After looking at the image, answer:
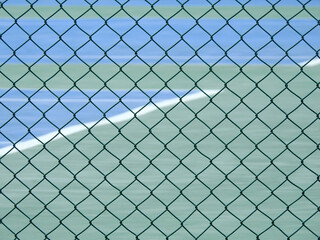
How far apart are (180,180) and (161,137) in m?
1.05

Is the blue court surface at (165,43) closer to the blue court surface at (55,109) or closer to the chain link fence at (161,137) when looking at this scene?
the chain link fence at (161,137)

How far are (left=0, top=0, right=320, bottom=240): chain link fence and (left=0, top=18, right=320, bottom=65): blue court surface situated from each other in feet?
0.11

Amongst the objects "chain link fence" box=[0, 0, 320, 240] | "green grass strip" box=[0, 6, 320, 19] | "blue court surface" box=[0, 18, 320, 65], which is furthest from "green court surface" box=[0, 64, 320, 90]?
"green grass strip" box=[0, 6, 320, 19]

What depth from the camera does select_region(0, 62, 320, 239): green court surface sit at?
507 cm

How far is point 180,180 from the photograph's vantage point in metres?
6.12

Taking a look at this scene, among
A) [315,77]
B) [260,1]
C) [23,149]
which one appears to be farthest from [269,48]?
[23,149]

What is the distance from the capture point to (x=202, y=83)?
8.62 m

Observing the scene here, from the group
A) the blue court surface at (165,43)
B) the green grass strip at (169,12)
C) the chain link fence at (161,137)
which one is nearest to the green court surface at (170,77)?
the chain link fence at (161,137)

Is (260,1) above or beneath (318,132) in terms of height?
beneath

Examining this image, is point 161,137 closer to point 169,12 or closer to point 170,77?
point 170,77

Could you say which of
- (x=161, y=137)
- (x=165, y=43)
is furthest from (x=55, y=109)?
(x=165, y=43)

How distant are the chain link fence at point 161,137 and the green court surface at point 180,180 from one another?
0.6 inches

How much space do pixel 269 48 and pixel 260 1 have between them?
239cm

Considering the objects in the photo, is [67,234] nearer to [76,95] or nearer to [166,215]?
[166,215]
